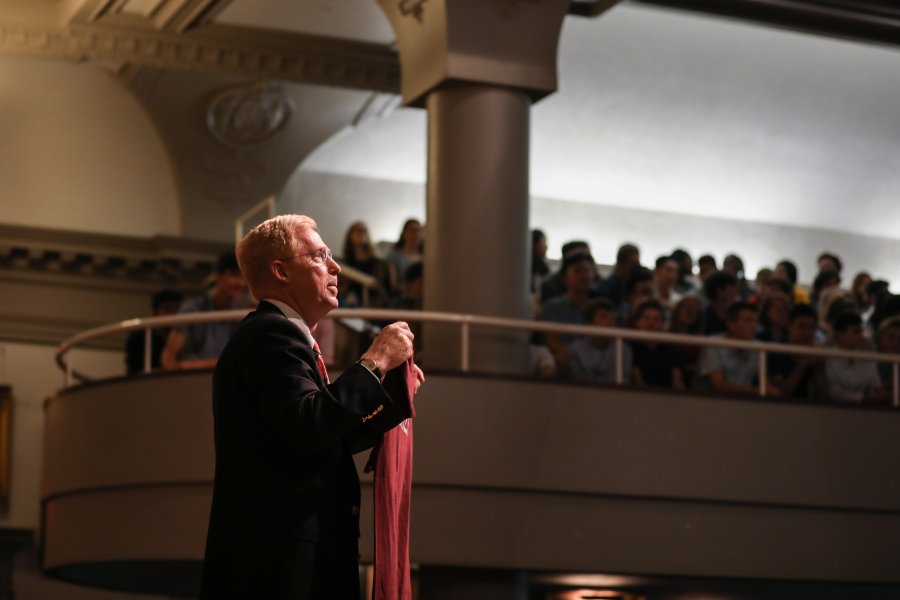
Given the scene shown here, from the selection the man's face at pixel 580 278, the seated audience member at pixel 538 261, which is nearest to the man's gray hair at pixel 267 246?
the man's face at pixel 580 278

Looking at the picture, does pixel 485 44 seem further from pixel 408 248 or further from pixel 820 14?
pixel 820 14

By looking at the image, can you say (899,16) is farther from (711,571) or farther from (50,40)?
(50,40)

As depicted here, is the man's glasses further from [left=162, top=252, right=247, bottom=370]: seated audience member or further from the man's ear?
[left=162, top=252, right=247, bottom=370]: seated audience member

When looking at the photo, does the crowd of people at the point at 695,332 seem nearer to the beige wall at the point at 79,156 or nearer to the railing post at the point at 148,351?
the railing post at the point at 148,351

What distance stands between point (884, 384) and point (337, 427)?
792cm

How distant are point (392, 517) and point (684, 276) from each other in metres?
8.60

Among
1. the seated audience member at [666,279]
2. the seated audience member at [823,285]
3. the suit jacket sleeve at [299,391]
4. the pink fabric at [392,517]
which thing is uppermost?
the seated audience member at [823,285]

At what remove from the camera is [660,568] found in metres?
9.99

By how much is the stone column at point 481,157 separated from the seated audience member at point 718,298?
150 centimetres

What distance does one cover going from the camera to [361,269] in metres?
12.1

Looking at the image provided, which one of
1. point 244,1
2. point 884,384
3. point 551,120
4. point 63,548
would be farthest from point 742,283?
point 63,548

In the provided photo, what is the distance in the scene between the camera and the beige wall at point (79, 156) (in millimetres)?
13648

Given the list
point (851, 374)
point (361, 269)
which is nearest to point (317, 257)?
point (851, 374)

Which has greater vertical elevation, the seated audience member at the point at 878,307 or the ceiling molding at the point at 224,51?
the ceiling molding at the point at 224,51
